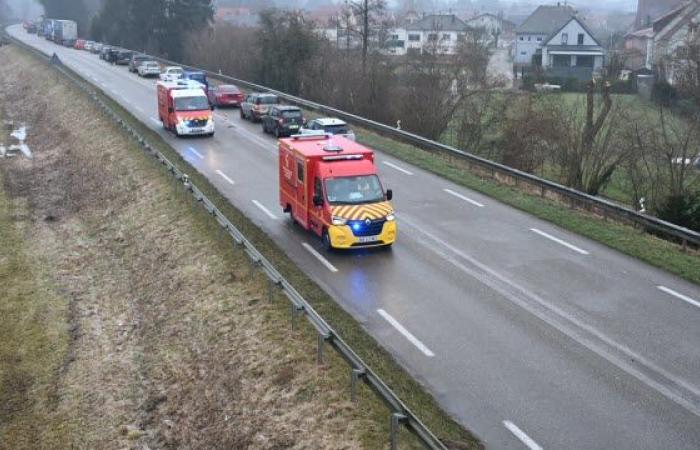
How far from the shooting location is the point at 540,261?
739 inches

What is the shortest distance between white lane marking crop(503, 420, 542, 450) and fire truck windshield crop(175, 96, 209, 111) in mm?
27369

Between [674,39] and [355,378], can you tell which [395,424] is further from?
[674,39]

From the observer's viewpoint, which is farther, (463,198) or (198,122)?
(198,122)

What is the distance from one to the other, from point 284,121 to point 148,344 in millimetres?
19865

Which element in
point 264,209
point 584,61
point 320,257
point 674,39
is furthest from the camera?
point 584,61

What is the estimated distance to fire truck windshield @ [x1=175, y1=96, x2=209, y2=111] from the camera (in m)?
35.7

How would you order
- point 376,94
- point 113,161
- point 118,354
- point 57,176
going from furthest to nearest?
1. point 376,94
2. point 57,176
3. point 113,161
4. point 118,354

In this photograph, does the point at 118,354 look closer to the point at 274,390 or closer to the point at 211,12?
the point at 274,390

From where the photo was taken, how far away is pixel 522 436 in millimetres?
11156

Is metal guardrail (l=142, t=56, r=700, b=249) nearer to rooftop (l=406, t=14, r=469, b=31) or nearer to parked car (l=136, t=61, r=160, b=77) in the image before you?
parked car (l=136, t=61, r=160, b=77)

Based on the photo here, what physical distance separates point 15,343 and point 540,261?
12.6 meters

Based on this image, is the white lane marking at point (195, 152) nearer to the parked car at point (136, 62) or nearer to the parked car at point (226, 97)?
the parked car at point (226, 97)

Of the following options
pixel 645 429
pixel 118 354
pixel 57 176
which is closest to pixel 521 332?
pixel 645 429

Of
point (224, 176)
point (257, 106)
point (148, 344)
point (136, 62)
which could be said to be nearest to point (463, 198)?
point (224, 176)
